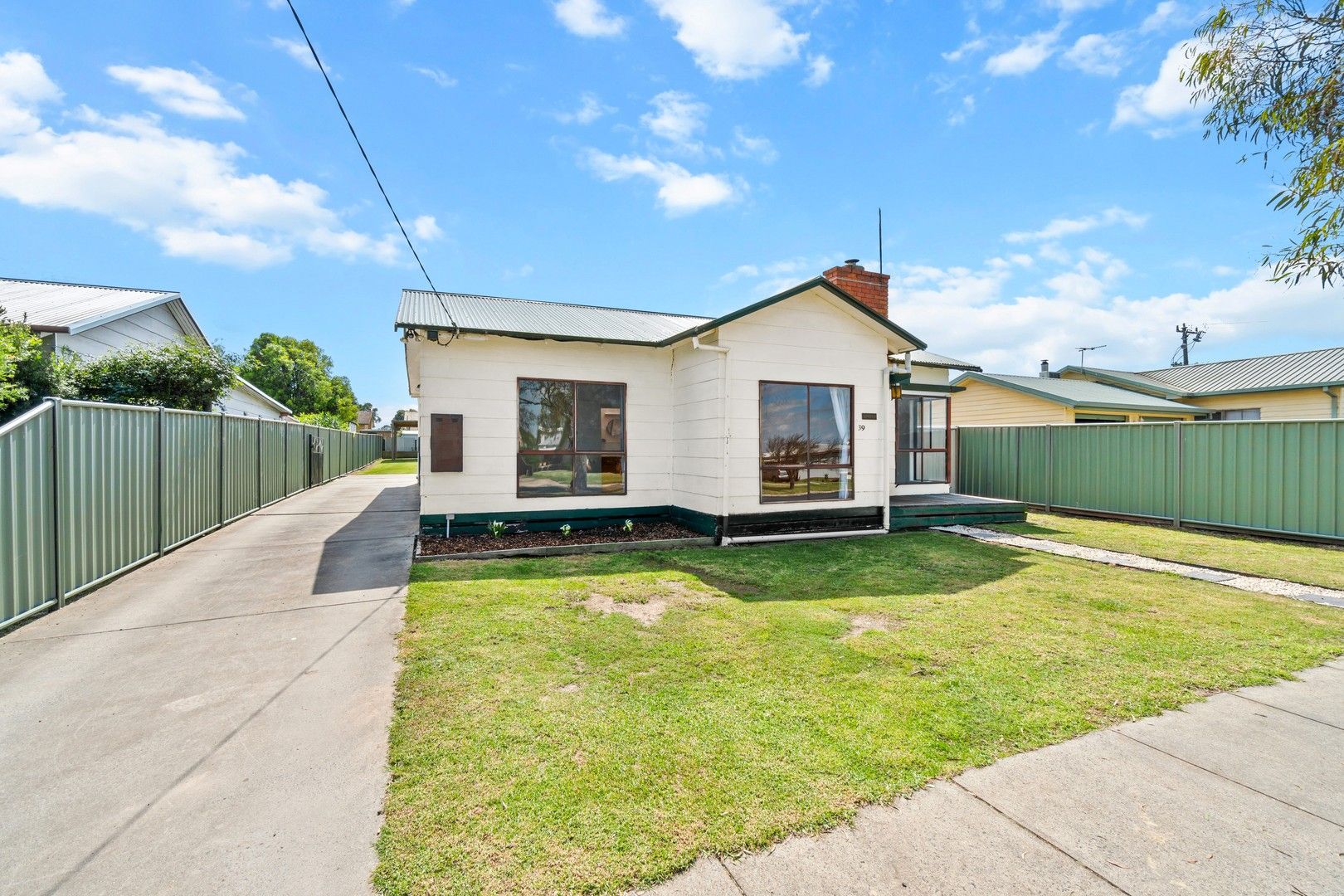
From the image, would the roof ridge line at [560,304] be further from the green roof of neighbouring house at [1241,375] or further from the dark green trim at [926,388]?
the green roof of neighbouring house at [1241,375]

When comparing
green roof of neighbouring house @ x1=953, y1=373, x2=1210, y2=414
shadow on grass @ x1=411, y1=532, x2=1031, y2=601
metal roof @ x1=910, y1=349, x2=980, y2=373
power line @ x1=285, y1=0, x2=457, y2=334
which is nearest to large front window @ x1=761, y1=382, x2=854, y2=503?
shadow on grass @ x1=411, y1=532, x2=1031, y2=601

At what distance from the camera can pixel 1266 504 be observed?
8586mm

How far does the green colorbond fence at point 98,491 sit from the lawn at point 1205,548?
463 inches

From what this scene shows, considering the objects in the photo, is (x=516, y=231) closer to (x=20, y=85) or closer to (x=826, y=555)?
(x=20, y=85)

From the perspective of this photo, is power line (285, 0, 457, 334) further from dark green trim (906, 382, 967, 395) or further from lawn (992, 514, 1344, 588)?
lawn (992, 514, 1344, 588)

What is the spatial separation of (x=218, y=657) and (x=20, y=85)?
8124 mm

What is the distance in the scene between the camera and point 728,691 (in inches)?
129

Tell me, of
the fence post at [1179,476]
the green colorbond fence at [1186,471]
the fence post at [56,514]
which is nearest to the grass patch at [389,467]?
the fence post at [56,514]

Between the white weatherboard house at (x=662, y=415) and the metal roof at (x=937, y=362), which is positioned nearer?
the white weatherboard house at (x=662, y=415)

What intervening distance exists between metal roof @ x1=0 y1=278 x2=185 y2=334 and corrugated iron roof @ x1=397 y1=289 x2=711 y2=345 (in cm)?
550

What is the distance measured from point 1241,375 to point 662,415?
68.9ft

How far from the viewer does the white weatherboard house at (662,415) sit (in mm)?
7746

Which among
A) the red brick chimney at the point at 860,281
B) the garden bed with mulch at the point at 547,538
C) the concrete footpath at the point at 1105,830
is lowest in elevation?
the concrete footpath at the point at 1105,830

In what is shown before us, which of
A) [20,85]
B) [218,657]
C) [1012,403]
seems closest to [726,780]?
[218,657]
